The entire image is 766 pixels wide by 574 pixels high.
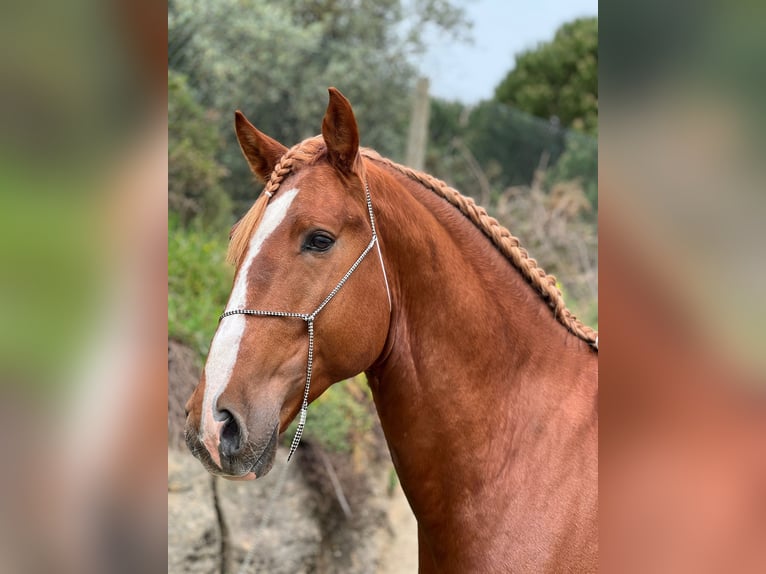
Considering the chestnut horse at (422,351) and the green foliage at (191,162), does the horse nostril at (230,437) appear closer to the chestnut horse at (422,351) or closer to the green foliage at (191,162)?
the chestnut horse at (422,351)

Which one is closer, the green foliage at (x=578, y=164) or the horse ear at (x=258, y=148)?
the horse ear at (x=258, y=148)

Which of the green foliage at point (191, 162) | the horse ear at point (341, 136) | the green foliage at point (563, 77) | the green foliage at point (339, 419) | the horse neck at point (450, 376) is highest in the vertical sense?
the green foliage at point (563, 77)

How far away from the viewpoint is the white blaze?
171 cm

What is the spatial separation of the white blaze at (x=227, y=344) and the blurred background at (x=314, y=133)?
9.40ft

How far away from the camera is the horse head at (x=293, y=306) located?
1.74 m

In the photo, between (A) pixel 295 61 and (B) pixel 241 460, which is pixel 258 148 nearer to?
(B) pixel 241 460

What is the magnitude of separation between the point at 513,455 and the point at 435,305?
20.2 inches

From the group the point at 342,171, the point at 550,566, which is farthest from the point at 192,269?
the point at 550,566

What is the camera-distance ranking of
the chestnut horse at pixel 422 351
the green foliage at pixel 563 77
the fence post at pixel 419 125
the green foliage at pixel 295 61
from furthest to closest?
the green foliage at pixel 563 77, the fence post at pixel 419 125, the green foliage at pixel 295 61, the chestnut horse at pixel 422 351

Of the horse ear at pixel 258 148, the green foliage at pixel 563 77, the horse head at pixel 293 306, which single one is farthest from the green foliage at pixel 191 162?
the green foliage at pixel 563 77

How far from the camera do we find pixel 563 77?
507 inches
